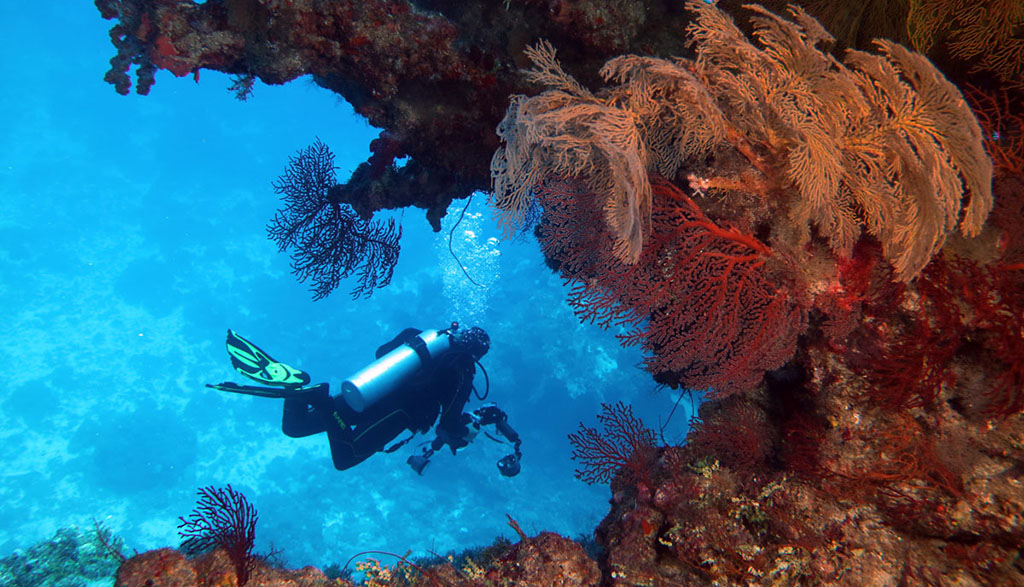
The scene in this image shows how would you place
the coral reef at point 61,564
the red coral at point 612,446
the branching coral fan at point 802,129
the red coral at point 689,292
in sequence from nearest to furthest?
the branching coral fan at point 802,129
the red coral at point 689,292
the red coral at point 612,446
the coral reef at point 61,564

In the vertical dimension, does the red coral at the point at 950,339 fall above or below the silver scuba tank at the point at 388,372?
below

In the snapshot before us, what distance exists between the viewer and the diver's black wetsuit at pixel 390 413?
923 cm

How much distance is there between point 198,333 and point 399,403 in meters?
31.5

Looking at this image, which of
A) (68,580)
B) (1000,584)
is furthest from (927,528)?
(68,580)

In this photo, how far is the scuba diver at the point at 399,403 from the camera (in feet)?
30.2

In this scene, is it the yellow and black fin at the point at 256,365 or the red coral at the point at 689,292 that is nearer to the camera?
the red coral at the point at 689,292

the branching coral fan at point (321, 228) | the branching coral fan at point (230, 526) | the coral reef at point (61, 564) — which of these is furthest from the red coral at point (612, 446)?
the coral reef at point (61, 564)

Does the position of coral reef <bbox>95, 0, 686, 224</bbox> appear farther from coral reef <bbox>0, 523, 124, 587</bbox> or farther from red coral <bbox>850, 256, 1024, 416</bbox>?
coral reef <bbox>0, 523, 124, 587</bbox>

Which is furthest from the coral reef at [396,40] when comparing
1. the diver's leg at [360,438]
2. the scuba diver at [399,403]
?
the diver's leg at [360,438]

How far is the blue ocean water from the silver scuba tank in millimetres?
15715

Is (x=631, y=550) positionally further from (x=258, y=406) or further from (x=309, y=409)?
(x=258, y=406)

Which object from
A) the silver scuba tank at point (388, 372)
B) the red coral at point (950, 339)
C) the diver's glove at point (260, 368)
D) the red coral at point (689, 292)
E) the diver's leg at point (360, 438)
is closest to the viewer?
the red coral at point (950, 339)

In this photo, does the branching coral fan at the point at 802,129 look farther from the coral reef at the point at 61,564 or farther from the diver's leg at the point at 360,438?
the coral reef at the point at 61,564

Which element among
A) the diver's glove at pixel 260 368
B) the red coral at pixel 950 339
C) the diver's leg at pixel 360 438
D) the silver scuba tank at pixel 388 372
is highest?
the diver's glove at pixel 260 368
